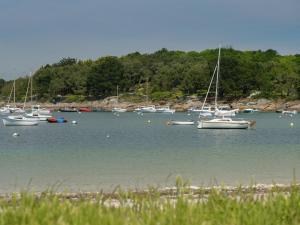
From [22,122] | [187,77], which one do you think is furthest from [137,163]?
[187,77]

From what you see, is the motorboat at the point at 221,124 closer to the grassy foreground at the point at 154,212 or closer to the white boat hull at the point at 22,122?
the white boat hull at the point at 22,122

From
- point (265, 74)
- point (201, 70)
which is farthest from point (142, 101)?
point (265, 74)

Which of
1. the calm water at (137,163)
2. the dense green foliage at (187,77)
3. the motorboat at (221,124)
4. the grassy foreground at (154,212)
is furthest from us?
the dense green foliage at (187,77)

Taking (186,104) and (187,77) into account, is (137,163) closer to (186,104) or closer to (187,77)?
(187,77)

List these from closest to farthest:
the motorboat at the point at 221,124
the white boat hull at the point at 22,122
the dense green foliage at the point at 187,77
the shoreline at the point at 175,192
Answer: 1. the shoreline at the point at 175,192
2. the motorboat at the point at 221,124
3. the white boat hull at the point at 22,122
4. the dense green foliage at the point at 187,77

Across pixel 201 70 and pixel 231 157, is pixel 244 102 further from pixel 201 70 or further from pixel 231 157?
pixel 231 157

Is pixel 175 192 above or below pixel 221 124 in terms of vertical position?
above

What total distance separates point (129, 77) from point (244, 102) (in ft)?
137

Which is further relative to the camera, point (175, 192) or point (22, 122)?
point (22, 122)

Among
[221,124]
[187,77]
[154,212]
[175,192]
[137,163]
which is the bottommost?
[137,163]

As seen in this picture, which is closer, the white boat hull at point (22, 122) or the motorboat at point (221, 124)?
the motorboat at point (221, 124)

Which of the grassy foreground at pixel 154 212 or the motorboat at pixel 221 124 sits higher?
the grassy foreground at pixel 154 212

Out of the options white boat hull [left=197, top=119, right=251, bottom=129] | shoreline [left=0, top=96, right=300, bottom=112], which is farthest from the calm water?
shoreline [left=0, top=96, right=300, bottom=112]

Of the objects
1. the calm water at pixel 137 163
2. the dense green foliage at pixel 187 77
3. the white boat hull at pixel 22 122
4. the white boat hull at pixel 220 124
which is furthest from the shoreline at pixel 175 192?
the dense green foliage at pixel 187 77
